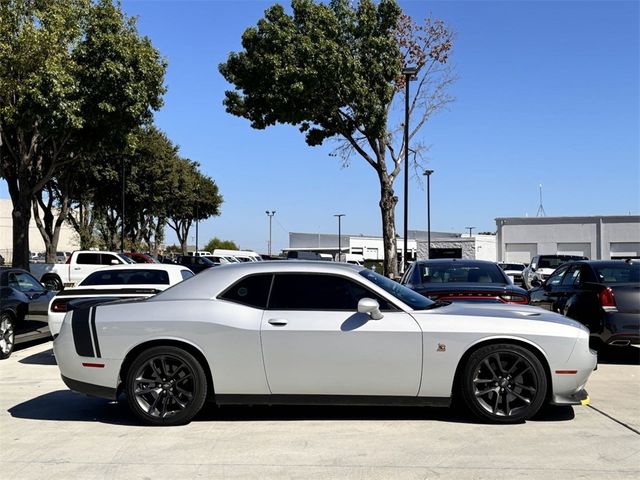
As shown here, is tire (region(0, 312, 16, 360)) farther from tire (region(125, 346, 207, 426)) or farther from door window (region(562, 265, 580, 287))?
door window (region(562, 265, 580, 287))

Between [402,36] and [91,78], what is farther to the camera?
[402,36]

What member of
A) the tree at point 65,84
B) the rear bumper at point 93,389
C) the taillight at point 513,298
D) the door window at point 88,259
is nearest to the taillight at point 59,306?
the rear bumper at point 93,389

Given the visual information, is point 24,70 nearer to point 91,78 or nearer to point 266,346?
point 91,78

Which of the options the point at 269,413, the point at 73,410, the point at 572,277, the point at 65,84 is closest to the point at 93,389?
the point at 73,410

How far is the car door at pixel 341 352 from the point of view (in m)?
5.94

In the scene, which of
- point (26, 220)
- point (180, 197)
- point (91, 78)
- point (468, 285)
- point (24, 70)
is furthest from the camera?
point (180, 197)

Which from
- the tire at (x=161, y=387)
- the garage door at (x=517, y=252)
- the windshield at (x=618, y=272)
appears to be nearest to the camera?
the tire at (x=161, y=387)

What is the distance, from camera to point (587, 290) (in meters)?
9.66

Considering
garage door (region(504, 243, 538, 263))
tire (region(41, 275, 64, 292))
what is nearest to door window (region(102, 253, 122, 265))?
tire (region(41, 275, 64, 292))

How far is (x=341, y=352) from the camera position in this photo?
19.5ft

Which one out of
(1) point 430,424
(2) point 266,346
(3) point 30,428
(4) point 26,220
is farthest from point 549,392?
(4) point 26,220

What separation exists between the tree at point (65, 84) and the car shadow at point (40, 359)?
34.9 ft

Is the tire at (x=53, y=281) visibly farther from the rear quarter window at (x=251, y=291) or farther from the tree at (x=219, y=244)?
the tree at (x=219, y=244)

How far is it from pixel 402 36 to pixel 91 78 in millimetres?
12796
